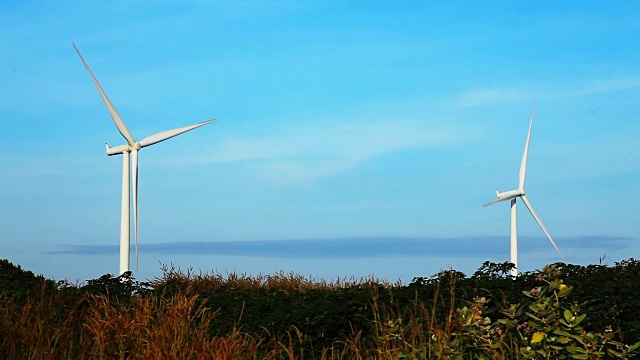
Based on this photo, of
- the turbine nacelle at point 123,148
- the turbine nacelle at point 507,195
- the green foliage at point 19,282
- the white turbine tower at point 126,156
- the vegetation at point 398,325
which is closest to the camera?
the vegetation at point 398,325

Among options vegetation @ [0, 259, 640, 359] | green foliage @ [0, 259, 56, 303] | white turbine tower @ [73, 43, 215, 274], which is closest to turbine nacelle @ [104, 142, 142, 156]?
white turbine tower @ [73, 43, 215, 274]

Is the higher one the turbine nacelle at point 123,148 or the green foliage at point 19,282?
the turbine nacelle at point 123,148

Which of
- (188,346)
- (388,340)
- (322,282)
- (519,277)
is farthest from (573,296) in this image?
(322,282)

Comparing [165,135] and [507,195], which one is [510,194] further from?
[165,135]

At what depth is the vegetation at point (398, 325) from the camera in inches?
330

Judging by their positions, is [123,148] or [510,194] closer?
[123,148]

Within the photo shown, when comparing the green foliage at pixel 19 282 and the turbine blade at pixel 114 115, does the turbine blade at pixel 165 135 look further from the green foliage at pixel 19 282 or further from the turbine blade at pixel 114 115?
the green foliage at pixel 19 282

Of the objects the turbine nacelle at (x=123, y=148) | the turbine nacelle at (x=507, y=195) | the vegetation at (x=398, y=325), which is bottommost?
the vegetation at (x=398, y=325)

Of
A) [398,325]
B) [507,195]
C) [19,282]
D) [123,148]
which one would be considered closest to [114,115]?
[123,148]

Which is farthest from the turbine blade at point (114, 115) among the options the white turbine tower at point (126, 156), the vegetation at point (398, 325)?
the vegetation at point (398, 325)

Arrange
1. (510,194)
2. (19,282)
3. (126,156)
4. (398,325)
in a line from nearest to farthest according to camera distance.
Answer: (398,325)
(19,282)
(126,156)
(510,194)

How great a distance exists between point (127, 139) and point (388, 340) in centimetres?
1725

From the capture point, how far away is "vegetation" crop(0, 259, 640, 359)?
839cm

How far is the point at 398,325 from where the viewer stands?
902cm
